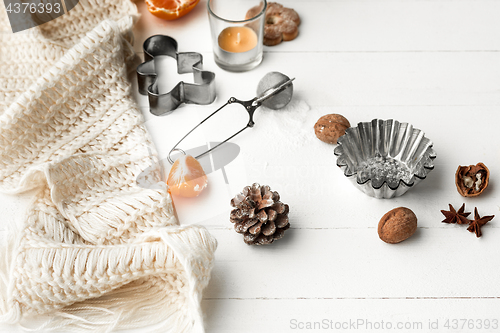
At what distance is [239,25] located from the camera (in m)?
0.99

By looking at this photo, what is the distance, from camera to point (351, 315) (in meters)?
0.72

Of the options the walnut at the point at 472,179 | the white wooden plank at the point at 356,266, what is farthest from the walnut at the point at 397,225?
the walnut at the point at 472,179

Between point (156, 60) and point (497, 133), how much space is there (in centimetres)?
71

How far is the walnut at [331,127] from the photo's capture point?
881mm

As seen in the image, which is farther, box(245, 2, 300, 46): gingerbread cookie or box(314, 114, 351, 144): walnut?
box(245, 2, 300, 46): gingerbread cookie

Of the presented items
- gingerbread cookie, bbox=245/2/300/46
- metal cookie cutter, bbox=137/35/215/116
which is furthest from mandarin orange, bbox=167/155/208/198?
gingerbread cookie, bbox=245/2/300/46

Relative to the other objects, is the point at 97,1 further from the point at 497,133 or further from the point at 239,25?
the point at 497,133

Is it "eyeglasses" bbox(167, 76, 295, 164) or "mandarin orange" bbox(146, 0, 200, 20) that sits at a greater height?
"mandarin orange" bbox(146, 0, 200, 20)

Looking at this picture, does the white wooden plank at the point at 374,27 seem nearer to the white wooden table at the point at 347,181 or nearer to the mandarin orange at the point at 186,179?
the white wooden table at the point at 347,181

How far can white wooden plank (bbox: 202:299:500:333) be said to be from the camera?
2.33ft

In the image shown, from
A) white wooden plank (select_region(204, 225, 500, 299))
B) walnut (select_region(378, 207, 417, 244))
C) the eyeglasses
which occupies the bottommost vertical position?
white wooden plank (select_region(204, 225, 500, 299))

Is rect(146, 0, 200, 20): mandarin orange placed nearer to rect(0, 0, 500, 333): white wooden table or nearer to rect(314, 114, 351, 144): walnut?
rect(0, 0, 500, 333): white wooden table

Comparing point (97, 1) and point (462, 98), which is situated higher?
point (97, 1)

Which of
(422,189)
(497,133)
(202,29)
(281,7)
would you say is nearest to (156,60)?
(202,29)
